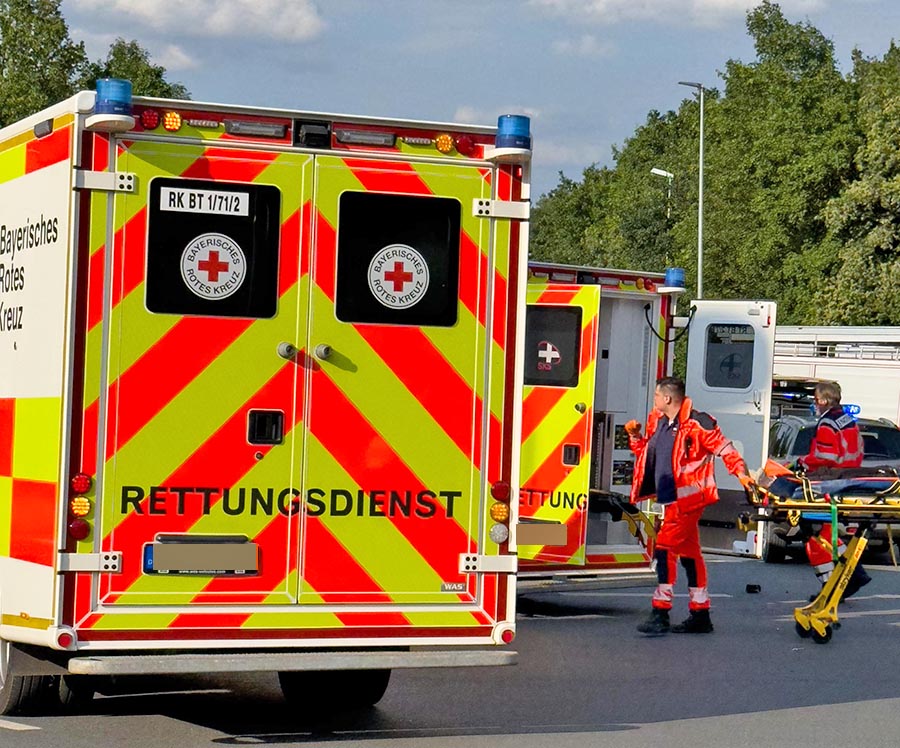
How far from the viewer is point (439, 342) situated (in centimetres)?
822

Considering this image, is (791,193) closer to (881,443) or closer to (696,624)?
(881,443)

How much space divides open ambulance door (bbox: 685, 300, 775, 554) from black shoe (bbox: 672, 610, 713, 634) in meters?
2.95

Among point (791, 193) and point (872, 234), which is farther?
point (791, 193)

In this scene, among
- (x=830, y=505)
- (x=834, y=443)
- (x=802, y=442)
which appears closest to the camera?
→ (x=830, y=505)

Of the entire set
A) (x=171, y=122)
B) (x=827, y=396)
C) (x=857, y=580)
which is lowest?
(x=857, y=580)

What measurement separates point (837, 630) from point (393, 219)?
6.70m

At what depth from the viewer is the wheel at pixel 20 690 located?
8.39 meters

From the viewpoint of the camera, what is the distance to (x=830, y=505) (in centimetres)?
1205

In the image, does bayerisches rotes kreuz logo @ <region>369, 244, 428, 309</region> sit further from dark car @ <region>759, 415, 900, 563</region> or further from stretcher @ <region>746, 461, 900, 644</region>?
dark car @ <region>759, 415, 900, 563</region>

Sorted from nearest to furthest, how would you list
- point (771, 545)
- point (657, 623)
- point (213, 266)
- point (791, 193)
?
point (213, 266)
point (657, 623)
point (771, 545)
point (791, 193)

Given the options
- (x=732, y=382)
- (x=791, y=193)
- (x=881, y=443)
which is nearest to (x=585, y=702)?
(x=732, y=382)

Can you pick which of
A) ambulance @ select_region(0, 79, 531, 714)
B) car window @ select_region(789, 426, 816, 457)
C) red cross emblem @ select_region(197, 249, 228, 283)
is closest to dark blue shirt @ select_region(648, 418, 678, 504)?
ambulance @ select_region(0, 79, 531, 714)

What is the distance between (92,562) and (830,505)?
20.0 feet

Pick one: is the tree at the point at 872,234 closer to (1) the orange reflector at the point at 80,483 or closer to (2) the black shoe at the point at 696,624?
(2) the black shoe at the point at 696,624
